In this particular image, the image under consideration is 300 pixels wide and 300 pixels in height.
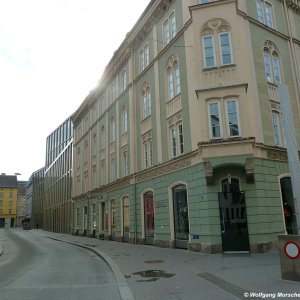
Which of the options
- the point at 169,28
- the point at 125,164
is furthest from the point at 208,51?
the point at 125,164

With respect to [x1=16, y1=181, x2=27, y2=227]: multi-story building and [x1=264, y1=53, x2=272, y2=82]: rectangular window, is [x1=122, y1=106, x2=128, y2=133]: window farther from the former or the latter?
[x1=16, y1=181, x2=27, y2=227]: multi-story building

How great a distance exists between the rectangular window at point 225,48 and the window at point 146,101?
23.0ft

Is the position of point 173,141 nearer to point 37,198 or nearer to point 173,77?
point 173,77

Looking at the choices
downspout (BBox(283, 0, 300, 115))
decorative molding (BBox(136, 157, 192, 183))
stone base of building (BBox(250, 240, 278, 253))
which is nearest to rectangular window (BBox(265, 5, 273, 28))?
downspout (BBox(283, 0, 300, 115))

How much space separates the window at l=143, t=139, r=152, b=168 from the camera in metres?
22.6

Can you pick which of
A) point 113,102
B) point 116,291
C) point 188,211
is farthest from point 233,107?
point 113,102

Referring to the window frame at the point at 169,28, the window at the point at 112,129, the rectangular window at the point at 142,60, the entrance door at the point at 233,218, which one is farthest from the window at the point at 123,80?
the entrance door at the point at 233,218

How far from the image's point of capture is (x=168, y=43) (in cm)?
2061

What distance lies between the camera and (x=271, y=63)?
62.1 feet

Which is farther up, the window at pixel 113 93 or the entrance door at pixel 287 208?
the window at pixel 113 93

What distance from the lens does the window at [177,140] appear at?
1881 centimetres

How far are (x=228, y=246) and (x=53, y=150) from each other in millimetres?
54689

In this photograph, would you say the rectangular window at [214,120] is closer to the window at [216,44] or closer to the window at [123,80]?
the window at [216,44]

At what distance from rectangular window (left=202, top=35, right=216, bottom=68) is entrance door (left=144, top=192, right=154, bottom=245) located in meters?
8.96
